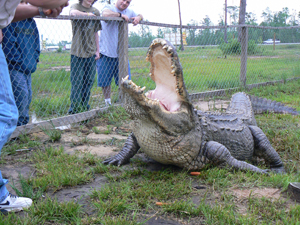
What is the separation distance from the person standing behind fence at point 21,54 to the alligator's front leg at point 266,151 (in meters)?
2.74

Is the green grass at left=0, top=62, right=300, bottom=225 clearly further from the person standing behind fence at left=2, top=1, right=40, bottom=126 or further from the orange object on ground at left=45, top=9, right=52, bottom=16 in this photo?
the orange object on ground at left=45, top=9, right=52, bottom=16

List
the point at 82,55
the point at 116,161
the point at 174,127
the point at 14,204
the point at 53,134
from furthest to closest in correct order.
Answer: the point at 82,55
the point at 53,134
the point at 116,161
the point at 174,127
the point at 14,204

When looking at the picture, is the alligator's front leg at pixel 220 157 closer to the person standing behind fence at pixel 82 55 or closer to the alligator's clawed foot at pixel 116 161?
the alligator's clawed foot at pixel 116 161

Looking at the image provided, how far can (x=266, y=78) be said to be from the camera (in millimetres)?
8219

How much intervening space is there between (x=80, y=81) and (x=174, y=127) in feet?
7.47

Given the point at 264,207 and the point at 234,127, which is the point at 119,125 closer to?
the point at 234,127

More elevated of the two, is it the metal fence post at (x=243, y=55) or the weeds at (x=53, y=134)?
the metal fence post at (x=243, y=55)

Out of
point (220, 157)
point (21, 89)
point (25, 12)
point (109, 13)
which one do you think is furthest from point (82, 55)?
point (220, 157)

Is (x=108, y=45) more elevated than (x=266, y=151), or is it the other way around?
(x=108, y=45)

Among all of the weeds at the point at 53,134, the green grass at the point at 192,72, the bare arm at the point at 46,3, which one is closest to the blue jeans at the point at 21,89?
the weeds at the point at 53,134

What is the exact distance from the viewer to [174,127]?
251 cm

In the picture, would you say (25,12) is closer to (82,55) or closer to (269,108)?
(82,55)

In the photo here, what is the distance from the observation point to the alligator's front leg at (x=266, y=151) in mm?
3166

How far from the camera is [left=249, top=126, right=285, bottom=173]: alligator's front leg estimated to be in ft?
10.4
